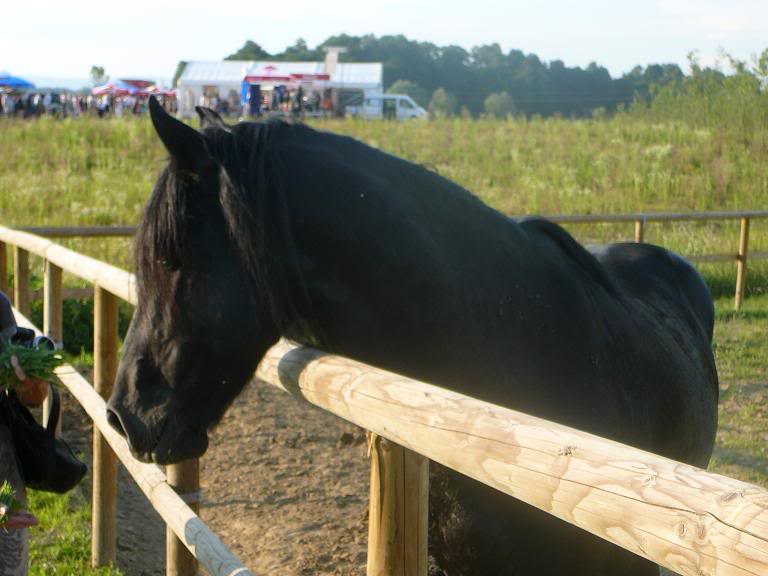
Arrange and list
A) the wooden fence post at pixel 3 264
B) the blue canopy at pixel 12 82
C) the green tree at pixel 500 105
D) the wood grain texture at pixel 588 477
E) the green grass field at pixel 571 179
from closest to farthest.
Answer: the wood grain texture at pixel 588 477 < the wooden fence post at pixel 3 264 < the green grass field at pixel 571 179 < the blue canopy at pixel 12 82 < the green tree at pixel 500 105

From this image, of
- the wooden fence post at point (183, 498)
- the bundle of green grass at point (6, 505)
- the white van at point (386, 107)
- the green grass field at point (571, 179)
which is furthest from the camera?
the white van at point (386, 107)

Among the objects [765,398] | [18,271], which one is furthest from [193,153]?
[765,398]

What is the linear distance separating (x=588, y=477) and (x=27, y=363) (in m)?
1.99

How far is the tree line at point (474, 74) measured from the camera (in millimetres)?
76606

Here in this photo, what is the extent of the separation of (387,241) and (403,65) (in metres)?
92.7

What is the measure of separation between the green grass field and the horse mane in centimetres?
262

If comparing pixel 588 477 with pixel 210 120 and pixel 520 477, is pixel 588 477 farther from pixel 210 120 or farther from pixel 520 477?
pixel 210 120

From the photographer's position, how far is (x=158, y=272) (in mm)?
2053

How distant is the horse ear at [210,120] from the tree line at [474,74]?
2728 inches

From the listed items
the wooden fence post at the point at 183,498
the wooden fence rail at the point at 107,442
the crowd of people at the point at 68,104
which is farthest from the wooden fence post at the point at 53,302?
the crowd of people at the point at 68,104

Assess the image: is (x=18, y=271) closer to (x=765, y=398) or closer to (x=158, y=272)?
(x=158, y=272)

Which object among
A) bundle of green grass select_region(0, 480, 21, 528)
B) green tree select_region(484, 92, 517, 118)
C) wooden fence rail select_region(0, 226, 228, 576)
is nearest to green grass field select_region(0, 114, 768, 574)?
wooden fence rail select_region(0, 226, 228, 576)

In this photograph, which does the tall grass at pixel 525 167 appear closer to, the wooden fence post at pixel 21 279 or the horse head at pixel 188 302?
the wooden fence post at pixel 21 279

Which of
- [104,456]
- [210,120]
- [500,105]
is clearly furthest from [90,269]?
[500,105]
